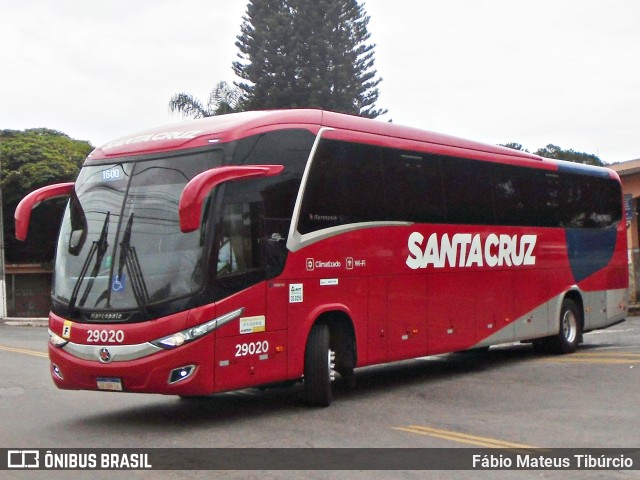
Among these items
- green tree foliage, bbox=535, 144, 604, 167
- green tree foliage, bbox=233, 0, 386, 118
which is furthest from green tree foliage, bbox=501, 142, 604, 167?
green tree foliage, bbox=233, 0, 386, 118

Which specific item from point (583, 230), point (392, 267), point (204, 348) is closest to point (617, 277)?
point (583, 230)

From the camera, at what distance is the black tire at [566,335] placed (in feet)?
58.0

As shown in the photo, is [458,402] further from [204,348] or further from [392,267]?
[204,348]

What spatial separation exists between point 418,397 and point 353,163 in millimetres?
3204

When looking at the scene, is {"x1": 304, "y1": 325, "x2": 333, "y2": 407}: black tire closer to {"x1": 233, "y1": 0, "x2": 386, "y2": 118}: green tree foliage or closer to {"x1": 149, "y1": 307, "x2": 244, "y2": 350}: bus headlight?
{"x1": 149, "y1": 307, "x2": 244, "y2": 350}: bus headlight

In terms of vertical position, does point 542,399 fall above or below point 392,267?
below

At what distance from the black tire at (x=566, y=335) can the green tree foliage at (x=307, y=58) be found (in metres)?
32.2

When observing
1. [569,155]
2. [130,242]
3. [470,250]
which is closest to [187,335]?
[130,242]

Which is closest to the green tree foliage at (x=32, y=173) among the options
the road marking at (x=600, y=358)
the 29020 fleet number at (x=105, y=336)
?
the road marking at (x=600, y=358)

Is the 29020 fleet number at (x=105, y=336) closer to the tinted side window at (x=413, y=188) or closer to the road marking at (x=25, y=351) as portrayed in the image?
the tinted side window at (x=413, y=188)

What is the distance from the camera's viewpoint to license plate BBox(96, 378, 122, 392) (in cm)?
1009

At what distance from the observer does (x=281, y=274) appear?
11188 mm

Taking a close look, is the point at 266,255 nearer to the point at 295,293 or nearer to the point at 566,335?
the point at 295,293

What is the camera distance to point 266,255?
1102cm
